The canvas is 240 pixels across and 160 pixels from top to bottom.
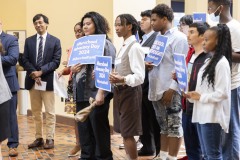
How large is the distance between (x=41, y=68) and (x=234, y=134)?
2.81 meters

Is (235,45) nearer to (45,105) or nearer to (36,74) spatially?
(36,74)

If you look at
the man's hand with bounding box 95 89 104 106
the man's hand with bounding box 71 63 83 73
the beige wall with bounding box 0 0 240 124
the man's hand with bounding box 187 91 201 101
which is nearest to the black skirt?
the man's hand with bounding box 71 63 83 73

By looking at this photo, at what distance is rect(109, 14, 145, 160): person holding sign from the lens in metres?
3.69

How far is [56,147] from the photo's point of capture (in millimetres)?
5488

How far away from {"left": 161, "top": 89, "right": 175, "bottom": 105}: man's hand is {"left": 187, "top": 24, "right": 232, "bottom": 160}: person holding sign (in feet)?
2.23

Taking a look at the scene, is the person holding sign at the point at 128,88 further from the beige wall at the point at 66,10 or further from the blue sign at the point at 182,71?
the beige wall at the point at 66,10

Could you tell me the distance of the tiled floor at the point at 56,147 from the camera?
495 cm

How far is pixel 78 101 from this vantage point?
4.11m

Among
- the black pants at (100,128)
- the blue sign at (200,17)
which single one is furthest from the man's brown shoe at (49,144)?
the blue sign at (200,17)

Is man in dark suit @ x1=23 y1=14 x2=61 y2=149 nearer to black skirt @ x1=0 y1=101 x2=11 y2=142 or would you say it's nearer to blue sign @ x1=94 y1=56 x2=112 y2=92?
black skirt @ x1=0 y1=101 x2=11 y2=142

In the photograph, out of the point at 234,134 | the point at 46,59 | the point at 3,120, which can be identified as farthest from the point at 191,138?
the point at 46,59

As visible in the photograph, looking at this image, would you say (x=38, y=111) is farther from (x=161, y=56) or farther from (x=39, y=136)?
(x=161, y=56)

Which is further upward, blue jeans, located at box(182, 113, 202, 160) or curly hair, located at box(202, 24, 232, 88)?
curly hair, located at box(202, 24, 232, 88)

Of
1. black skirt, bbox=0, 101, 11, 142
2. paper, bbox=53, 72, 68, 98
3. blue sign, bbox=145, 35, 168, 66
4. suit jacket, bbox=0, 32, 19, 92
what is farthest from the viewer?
paper, bbox=53, 72, 68, 98
